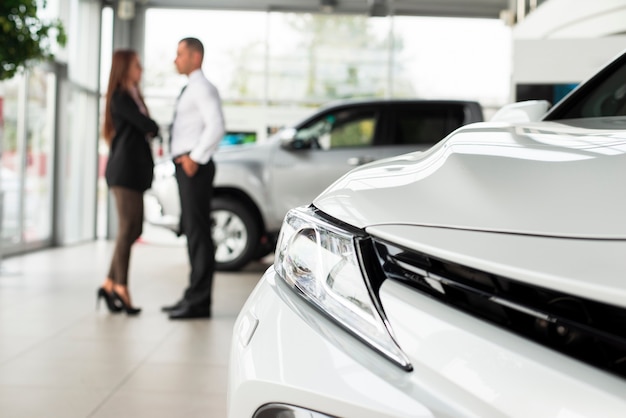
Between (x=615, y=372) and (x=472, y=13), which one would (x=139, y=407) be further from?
(x=472, y=13)

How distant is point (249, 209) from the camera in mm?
7355

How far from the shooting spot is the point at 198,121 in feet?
14.6

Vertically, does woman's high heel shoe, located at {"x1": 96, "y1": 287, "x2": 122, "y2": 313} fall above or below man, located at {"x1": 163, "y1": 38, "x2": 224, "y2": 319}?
below

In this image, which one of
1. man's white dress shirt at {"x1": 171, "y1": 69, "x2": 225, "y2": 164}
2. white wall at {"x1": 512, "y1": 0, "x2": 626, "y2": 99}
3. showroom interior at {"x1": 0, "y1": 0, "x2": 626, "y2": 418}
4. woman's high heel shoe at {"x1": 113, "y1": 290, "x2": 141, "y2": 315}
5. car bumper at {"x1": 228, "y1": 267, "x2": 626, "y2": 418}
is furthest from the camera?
white wall at {"x1": 512, "y1": 0, "x2": 626, "y2": 99}

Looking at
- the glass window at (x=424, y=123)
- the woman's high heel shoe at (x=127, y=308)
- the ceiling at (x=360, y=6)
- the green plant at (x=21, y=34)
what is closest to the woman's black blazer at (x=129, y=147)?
the woman's high heel shoe at (x=127, y=308)

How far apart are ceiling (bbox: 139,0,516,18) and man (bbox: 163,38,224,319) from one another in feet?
26.5

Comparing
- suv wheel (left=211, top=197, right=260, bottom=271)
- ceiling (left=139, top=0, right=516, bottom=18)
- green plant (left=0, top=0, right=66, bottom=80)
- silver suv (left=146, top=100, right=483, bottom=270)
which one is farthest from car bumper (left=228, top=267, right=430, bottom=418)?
ceiling (left=139, top=0, right=516, bottom=18)

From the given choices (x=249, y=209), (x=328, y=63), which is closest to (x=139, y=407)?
(x=249, y=209)

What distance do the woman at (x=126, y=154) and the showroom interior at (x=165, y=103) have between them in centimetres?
37

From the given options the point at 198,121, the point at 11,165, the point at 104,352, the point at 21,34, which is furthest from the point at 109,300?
the point at 11,165

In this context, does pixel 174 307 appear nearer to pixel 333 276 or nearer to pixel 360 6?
pixel 333 276

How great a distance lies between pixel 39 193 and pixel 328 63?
511 cm

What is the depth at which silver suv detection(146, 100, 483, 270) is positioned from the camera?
7.10 metres

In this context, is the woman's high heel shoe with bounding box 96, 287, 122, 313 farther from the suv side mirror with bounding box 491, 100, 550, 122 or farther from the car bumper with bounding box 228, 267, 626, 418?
the car bumper with bounding box 228, 267, 626, 418
